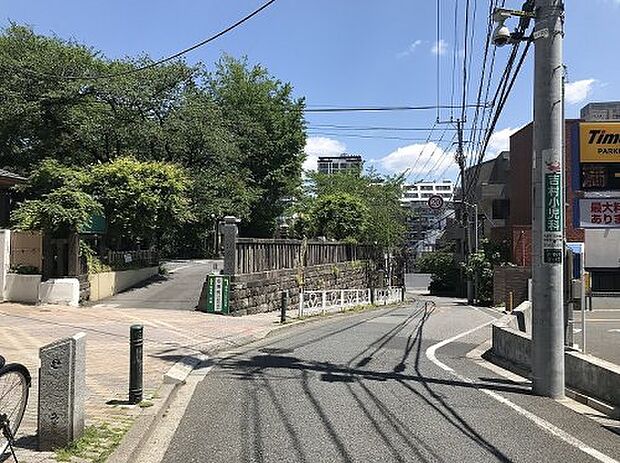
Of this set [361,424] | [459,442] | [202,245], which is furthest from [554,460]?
[202,245]

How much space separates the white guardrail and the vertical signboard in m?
13.5

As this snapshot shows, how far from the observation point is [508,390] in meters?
9.20

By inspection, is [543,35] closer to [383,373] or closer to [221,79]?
[383,373]

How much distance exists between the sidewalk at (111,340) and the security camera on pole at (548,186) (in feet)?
18.3

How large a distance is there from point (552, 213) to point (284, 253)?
60.6ft

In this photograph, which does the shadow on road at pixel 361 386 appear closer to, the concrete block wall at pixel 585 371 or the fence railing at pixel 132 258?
the concrete block wall at pixel 585 371

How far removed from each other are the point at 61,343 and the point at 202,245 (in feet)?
166

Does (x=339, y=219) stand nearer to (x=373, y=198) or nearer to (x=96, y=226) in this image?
(x=373, y=198)

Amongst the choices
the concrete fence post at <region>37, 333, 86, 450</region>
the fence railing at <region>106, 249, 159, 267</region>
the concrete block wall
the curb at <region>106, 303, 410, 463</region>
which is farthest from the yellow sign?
the fence railing at <region>106, 249, 159, 267</region>

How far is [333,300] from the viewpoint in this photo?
27328 millimetres

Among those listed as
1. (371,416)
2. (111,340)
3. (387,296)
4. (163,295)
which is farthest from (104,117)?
(371,416)

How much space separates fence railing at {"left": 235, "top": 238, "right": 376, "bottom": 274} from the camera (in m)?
22.4

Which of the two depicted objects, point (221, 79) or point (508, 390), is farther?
point (221, 79)

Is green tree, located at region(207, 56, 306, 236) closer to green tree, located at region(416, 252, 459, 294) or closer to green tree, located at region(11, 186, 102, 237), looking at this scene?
green tree, located at region(416, 252, 459, 294)
